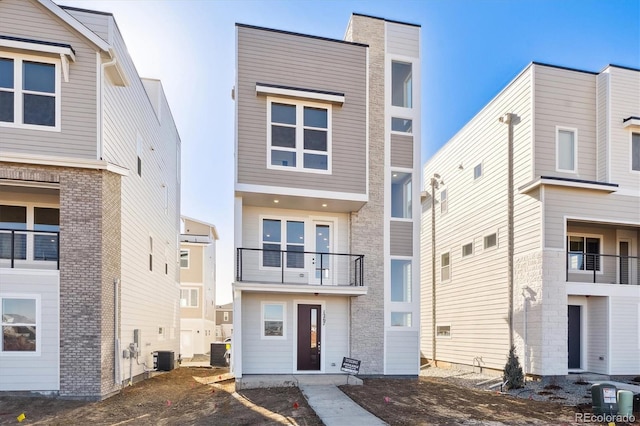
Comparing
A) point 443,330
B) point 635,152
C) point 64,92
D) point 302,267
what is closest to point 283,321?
point 302,267

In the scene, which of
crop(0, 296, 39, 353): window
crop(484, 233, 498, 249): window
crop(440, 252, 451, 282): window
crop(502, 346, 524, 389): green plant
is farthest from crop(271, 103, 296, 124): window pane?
crop(440, 252, 451, 282): window

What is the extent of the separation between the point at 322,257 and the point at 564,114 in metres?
9.81

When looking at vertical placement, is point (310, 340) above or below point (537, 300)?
below

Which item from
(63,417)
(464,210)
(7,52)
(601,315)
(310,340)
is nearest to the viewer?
(63,417)

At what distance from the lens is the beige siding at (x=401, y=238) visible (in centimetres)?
1420

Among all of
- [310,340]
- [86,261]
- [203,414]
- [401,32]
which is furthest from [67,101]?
[401,32]

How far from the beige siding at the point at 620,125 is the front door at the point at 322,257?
10.1 m

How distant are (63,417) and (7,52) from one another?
8682 mm

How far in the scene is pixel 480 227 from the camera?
1736 centimetres

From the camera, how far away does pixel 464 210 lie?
18.8m

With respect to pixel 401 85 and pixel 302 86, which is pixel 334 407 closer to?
pixel 302 86

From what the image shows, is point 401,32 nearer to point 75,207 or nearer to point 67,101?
point 67,101
